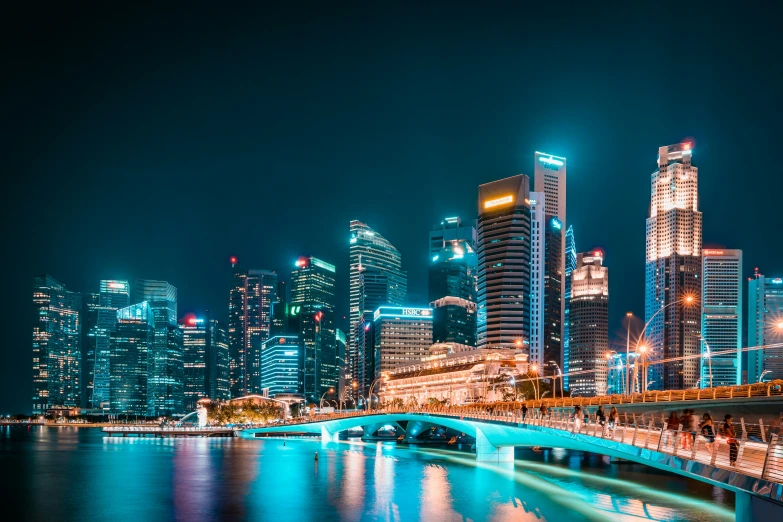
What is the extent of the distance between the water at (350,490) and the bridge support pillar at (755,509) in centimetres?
1881

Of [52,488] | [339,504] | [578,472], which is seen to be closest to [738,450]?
[339,504]

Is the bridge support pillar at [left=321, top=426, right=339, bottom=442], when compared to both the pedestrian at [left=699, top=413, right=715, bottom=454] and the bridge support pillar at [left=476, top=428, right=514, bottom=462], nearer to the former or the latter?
the bridge support pillar at [left=476, top=428, right=514, bottom=462]

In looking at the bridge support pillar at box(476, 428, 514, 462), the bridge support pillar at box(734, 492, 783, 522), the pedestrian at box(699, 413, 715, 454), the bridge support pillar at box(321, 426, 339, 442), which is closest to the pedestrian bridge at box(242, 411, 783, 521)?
the bridge support pillar at box(734, 492, 783, 522)

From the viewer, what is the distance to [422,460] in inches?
3824

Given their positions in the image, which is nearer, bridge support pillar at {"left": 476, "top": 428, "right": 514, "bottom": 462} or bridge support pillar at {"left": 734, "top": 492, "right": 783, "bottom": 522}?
bridge support pillar at {"left": 734, "top": 492, "right": 783, "bottom": 522}

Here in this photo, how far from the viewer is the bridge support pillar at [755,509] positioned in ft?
80.4

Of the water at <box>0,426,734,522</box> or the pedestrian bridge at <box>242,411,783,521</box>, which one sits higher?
the pedestrian bridge at <box>242,411,783,521</box>

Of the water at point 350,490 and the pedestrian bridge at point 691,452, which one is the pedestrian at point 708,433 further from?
the water at point 350,490

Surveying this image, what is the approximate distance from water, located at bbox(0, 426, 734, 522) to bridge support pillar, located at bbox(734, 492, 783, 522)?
61.7ft

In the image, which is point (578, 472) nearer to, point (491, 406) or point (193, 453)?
point (491, 406)

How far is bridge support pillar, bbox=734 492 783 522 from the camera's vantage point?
24516 mm

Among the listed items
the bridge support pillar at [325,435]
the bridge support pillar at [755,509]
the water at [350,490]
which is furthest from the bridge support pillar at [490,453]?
the bridge support pillar at [325,435]

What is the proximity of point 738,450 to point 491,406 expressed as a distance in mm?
64462

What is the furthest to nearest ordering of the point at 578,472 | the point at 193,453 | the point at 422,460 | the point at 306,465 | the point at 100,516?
the point at 193,453
the point at 422,460
the point at 306,465
the point at 578,472
the point at 100,516
